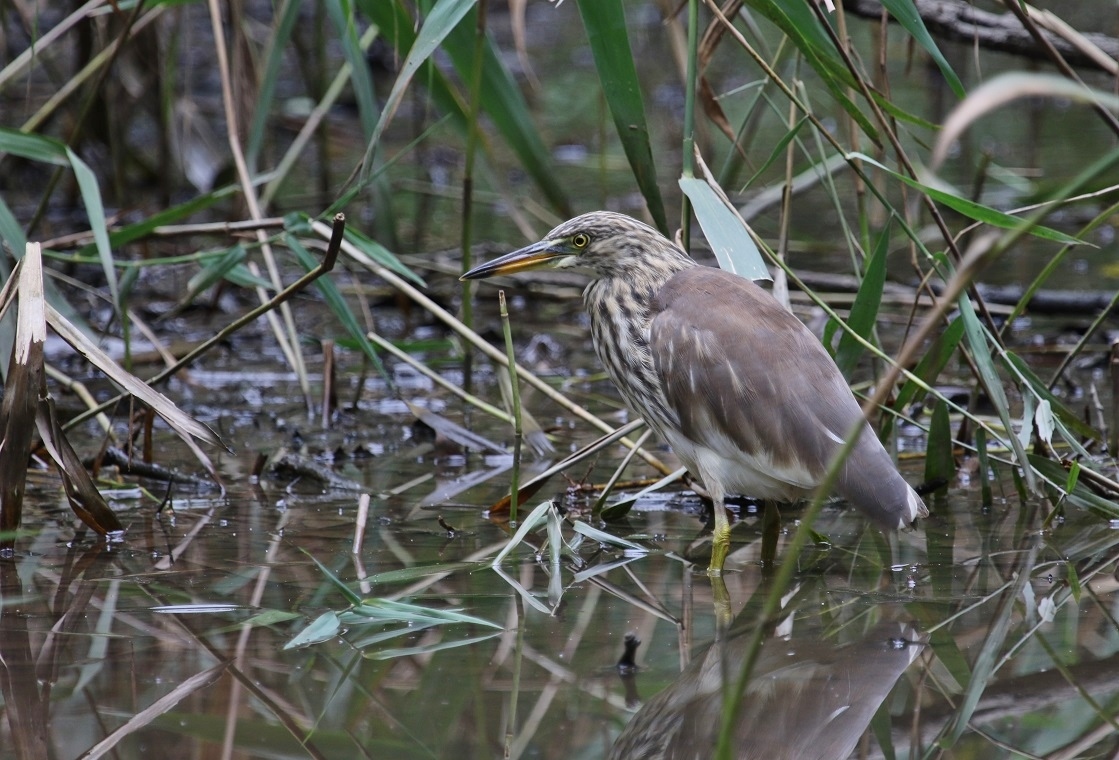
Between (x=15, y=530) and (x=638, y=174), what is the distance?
1855mm

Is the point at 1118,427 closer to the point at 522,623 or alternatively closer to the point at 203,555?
the point at 522,623

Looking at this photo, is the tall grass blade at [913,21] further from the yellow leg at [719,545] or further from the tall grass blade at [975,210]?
the yellow leg at [719,545]

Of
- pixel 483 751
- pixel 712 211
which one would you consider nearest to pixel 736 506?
pixel 712 211

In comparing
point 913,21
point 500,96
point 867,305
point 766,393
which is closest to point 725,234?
point 766,393

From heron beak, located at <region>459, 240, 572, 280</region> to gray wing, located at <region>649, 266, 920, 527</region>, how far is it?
1.66 feet

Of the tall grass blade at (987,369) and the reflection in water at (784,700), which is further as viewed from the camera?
the tall grass blade at (987,369)

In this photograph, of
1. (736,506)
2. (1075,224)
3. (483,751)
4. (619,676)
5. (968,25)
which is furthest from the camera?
(1075,224)

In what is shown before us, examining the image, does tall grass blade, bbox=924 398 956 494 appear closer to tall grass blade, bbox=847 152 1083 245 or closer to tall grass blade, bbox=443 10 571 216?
tall grass blade, bbox=847 152 1083 245

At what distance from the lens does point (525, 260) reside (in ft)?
12.2

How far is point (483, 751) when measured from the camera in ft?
6.94

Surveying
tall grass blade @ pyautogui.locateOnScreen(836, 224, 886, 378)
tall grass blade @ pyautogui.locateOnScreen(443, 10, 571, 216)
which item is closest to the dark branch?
tall grass blade @ pyautogui.locateOnScreen(443, 10, 571, 216)

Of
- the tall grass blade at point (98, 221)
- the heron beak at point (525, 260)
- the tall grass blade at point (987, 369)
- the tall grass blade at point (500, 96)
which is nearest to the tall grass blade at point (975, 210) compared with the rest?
the tall grass blade at point (987, 369)

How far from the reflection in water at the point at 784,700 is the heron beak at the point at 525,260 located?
4.58 feet

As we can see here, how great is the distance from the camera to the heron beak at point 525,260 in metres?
3.70
